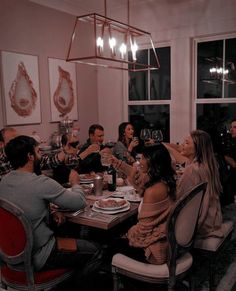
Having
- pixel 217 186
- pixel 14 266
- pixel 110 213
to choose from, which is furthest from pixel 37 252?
pixel 217 186

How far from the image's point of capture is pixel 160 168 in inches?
72.6

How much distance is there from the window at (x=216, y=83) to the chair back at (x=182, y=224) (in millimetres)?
2494

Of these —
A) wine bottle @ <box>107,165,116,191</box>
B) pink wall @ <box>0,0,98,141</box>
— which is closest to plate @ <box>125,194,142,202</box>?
wine bottle @ <box>107,165,116,191</box>

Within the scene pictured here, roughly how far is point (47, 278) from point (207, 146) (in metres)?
1.36

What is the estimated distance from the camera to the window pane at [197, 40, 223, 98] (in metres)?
4.27

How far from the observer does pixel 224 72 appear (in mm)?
4273

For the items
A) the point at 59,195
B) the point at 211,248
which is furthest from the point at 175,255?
the point at 59,195

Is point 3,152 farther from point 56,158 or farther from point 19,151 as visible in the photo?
point 19,151

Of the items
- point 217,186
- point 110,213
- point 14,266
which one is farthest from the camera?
point 217,186

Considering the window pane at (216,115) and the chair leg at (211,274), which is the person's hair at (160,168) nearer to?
the chair leg at (211,274)

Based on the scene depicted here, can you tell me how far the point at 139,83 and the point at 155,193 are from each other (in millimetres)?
3411

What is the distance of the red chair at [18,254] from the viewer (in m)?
1.63

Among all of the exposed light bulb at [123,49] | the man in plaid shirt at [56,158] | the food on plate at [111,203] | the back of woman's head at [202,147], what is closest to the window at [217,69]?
the exposed light bulb at [123,49]

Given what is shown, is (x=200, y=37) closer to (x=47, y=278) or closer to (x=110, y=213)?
(x=110, y=213)
